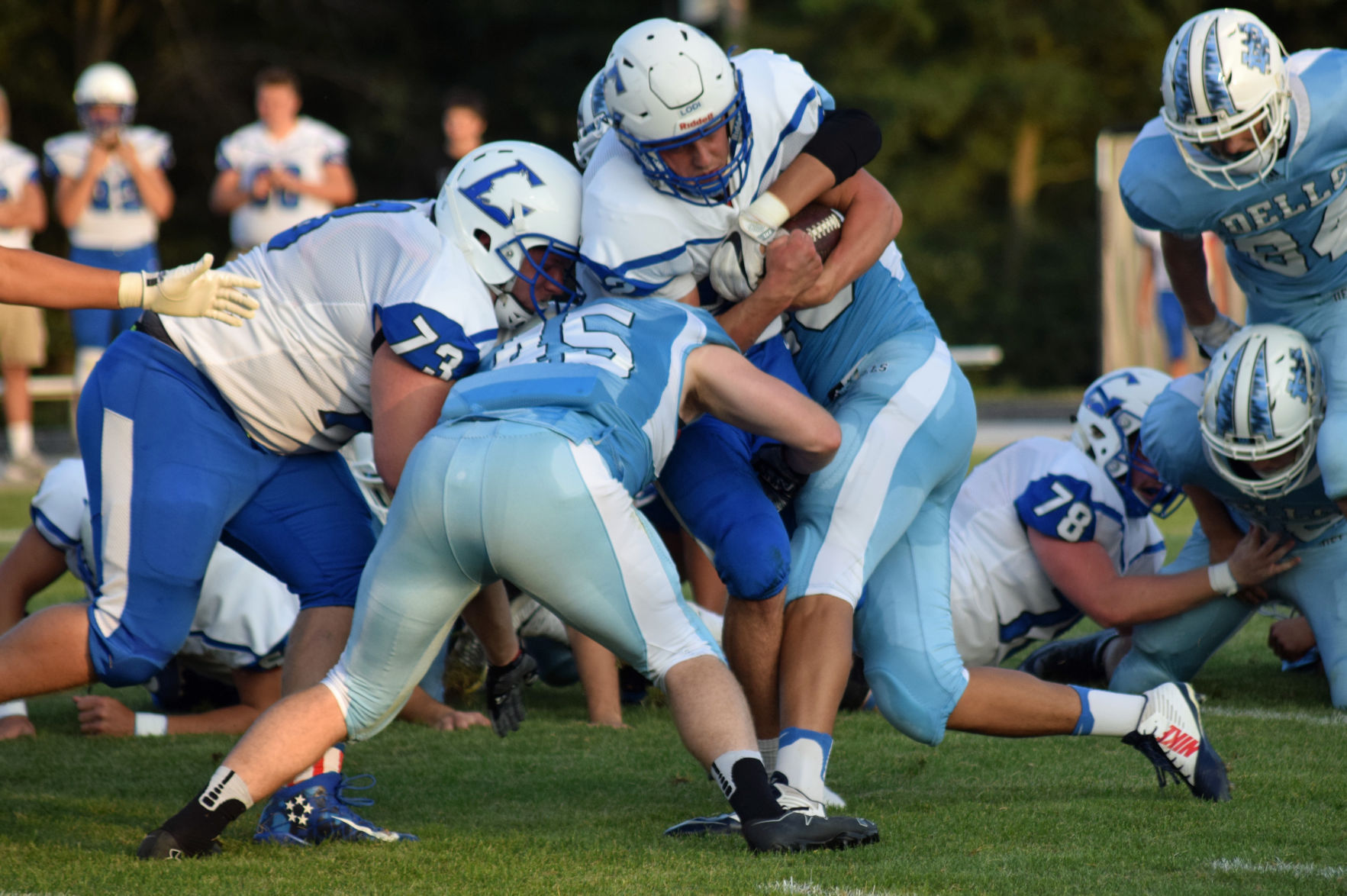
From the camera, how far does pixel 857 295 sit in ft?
12.8

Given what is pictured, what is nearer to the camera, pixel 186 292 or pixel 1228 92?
pixel 186 292

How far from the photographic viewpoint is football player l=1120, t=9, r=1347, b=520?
4.06 m

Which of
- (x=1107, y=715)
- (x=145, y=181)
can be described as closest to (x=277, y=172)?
(x=145, y=181)

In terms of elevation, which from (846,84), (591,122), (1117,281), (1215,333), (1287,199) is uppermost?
(846,84)

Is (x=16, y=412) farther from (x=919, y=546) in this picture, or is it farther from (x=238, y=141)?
(x=919, y=546)

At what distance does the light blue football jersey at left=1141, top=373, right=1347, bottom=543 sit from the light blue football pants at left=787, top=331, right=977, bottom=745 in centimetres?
105

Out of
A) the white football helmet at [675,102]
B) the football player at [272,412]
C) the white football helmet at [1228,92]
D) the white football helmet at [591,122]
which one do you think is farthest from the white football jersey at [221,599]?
the white football helmet at [1228,92]

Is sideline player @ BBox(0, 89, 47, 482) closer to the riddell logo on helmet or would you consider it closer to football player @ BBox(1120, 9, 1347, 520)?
the riddell logo on helmet

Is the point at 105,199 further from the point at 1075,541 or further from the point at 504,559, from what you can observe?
the point at 504,559

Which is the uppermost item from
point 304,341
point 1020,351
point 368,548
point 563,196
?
point 563,196

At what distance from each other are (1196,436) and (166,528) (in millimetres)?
2768

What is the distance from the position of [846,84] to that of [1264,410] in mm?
17128

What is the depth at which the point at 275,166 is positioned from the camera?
9.90 m

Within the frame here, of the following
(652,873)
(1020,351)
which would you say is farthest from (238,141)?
(1020,351)
